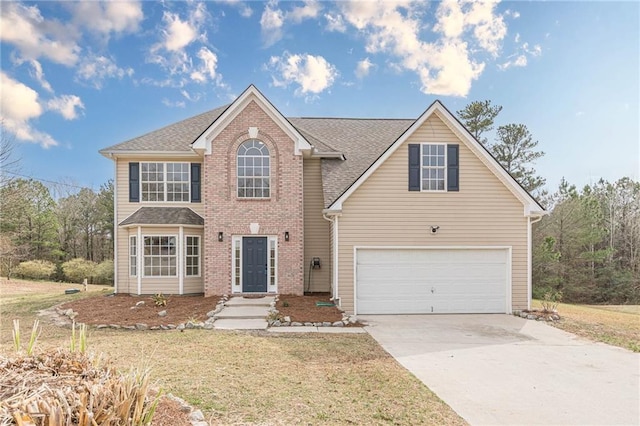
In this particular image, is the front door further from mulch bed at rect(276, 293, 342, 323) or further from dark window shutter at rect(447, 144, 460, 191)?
dark window shutter at rect(447, 144, 460, 191)

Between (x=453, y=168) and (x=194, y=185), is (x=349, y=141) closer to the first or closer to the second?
(x=453, y=168)

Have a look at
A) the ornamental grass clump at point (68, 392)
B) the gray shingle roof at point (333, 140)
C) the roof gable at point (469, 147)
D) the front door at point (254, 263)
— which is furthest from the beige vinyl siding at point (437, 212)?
the ornamental grass clump at point (68, 392)

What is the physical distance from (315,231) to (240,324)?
18.7 feet

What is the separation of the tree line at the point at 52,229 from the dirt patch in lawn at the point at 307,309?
1871cm

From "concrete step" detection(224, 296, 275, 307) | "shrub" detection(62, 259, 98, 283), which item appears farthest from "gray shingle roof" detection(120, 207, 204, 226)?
"shrub" detection(62, 259, 98, 283)

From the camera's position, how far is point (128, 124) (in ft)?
76.6

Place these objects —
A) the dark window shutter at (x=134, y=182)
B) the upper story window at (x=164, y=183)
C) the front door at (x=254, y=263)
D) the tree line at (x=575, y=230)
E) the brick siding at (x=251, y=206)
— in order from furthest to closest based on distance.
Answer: the tree line at (x=575, y=230) < the upper story window at (x=164, y=183) < the dark window shutter at (x=134, y=182) < the front door at (x=254, y=263) < the brick siding at (x=251, y=206)

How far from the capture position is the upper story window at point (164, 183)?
15.4 m

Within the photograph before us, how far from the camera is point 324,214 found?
12.7 meters

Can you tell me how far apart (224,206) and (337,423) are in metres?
10.5

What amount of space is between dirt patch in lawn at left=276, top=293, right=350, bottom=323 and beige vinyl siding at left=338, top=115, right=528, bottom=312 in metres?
1.83

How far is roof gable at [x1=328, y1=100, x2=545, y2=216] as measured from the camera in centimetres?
1200

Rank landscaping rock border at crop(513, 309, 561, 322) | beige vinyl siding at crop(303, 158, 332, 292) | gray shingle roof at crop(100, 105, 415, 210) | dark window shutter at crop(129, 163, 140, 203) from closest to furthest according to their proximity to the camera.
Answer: landscaping rock border at crop(513, 309, 561, 322) < gray shingle roof at crop(100, 105, 415, 210) < beige vinyl siding at crop(303, 158, 332, 292) < dark window shutter at crop(129, 163, 140, 203)

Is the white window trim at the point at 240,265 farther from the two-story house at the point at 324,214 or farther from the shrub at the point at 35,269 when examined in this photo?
the shrub at the point at 35,269
